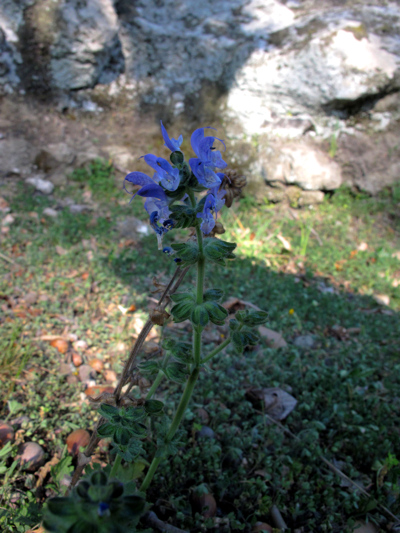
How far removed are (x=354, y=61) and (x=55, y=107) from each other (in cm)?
384

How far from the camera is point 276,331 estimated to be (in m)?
3.02

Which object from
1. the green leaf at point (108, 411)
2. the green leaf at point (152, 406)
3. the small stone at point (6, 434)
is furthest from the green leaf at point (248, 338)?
the small stone at point (6, 434)

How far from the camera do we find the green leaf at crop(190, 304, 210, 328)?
1.22 metres

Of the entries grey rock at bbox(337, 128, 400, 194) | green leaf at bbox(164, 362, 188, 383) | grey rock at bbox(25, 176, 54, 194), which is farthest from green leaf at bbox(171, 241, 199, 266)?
grey rock at bbox(337, 128, 400, 194)

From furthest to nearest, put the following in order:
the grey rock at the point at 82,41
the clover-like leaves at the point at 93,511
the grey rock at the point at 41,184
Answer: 1. the grey rock at the point at 82,41
2. the grey rock at the point at 41,184
3. the clover-like leaves at the point at 93,511

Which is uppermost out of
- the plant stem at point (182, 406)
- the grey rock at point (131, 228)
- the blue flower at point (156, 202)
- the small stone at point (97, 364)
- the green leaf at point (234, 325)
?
the blue flower at point (156, 202)

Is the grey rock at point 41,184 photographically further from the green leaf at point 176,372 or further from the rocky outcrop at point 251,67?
the green leaf at point 176,372

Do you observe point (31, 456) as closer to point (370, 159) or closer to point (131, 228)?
point (131, 228)

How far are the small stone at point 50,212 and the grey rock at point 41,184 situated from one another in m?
0.40

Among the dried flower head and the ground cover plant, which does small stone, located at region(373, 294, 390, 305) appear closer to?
the ground cover plant

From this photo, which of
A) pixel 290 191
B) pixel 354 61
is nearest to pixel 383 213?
pixel 290 191

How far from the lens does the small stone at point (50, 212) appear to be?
3.95 m

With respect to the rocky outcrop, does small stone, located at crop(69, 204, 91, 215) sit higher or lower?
lower

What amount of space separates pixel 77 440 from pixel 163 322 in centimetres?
102
